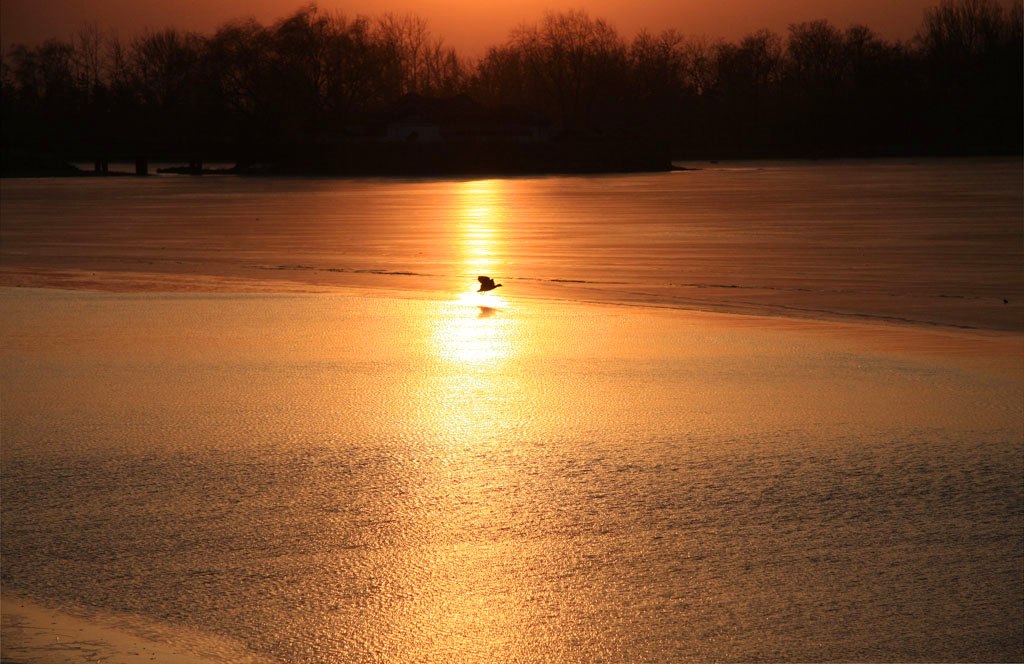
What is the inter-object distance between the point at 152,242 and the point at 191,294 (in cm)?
879

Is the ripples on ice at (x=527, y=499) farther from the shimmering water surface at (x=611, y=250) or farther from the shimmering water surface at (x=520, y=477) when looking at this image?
the shimmering water surface at (x=611, y=250)

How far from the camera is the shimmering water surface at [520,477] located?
3.96 meters

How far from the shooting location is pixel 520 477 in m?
5.66

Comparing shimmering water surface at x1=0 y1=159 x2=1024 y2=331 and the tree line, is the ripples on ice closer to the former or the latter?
shimmering water surface at x1=0 y1=159 x2=1024 y2=331

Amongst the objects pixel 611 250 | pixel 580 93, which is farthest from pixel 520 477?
pixel 580 93

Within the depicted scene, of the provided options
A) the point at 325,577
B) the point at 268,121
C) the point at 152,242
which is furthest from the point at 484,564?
the point at 268,121

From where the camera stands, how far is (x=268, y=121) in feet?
335

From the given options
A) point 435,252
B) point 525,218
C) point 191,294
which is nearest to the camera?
point 191,294

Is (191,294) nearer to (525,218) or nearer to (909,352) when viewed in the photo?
(909,352)

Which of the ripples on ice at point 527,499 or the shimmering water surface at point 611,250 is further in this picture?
the shimmering water surface at point 611,250

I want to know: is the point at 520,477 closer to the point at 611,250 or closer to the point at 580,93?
the point at 611,250

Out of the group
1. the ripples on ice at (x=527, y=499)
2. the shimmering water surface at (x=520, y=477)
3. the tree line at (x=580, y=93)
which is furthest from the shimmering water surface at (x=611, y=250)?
the tree line at (x=580, y=93)

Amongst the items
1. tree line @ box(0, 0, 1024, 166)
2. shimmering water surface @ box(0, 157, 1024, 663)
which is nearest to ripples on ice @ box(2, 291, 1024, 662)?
shimmering water surface @ box(0, 157, 1024, 663)

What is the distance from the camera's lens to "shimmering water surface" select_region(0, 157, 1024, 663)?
13.0 feet
